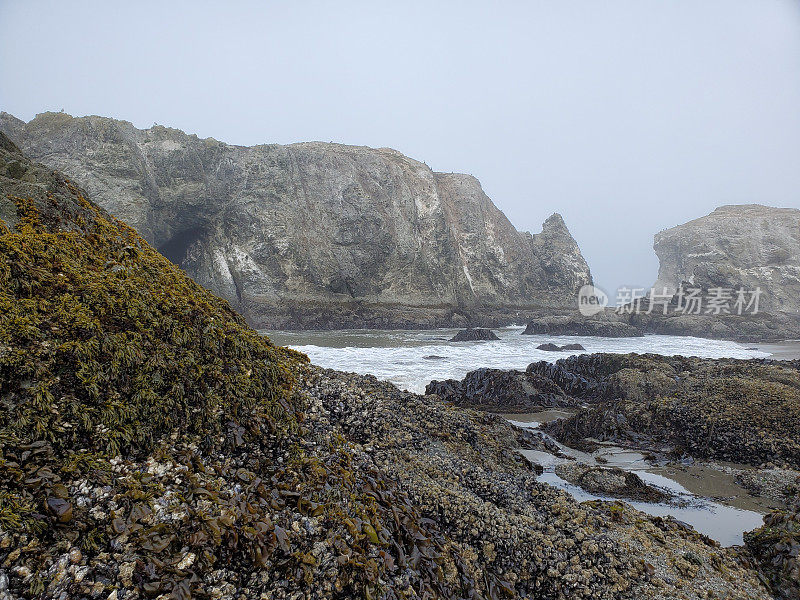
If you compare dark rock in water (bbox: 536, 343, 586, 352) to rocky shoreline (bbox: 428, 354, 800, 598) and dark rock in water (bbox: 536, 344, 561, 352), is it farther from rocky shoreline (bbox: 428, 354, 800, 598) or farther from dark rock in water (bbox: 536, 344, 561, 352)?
rocky shoreline (bbox: 428, 354, 800, 598)

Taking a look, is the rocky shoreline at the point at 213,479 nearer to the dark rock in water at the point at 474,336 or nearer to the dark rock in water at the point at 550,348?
the dark rock in water at the point at 550,348

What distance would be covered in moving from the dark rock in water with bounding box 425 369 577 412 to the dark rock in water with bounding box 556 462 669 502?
15.4 feet

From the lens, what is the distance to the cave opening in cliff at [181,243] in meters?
42.0

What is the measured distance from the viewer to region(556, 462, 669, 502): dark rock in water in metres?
5.79

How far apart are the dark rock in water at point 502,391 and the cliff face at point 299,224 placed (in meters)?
26.0

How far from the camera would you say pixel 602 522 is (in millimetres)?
3768

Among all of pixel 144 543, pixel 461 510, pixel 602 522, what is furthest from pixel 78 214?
pixel 602 522

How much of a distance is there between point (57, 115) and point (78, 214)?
43490 mm

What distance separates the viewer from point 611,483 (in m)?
6.02

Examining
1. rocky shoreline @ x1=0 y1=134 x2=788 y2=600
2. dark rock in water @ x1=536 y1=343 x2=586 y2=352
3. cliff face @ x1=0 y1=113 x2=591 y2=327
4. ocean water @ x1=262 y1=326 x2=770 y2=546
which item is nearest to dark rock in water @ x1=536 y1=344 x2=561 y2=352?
dark rock in water @ x1=536 y1=343 x2=586 y2=352

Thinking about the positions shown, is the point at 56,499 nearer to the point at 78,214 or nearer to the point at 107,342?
the point at 107,342

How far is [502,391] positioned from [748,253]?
64541mm

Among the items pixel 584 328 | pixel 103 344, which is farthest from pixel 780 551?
pixel 584 328

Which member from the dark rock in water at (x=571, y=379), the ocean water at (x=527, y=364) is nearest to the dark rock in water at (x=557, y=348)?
the ocean water at (x=527, y=364)
